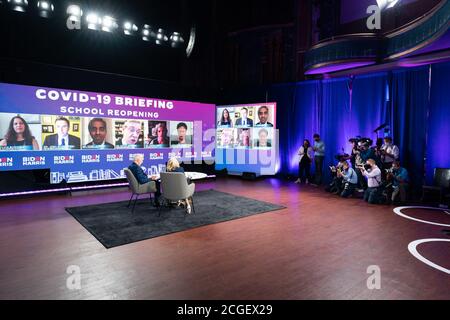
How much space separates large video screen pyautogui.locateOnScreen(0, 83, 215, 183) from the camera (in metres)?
6.80

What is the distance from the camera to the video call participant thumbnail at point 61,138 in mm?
7250

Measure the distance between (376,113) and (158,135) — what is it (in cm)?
652

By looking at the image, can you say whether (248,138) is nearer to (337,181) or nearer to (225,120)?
(225,120)

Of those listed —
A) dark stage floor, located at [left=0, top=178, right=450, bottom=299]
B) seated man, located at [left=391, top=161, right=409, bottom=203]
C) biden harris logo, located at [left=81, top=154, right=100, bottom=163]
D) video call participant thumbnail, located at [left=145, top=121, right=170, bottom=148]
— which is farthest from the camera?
video call participant thumbnail, located at [left=145, top=121, right=170, bottom=148]

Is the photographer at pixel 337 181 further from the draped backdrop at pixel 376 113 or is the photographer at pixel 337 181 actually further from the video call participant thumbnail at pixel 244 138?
the video call participant thumbnail at pixel 244 138

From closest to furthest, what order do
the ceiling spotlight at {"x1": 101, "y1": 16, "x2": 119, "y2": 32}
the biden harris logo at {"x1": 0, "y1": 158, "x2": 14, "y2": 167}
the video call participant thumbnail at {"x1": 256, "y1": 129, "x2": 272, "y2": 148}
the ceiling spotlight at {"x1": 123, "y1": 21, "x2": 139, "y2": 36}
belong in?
the biden harris logo at {"x1": 0, "y1": 158, "x2": 14, "y2": 167} → the ceiling spotlight at {"x1": 101, "y1": 16, "x2": 119, "y2": 32} → the ceiling spotlight at {"x1": 123, "y1": 21, "x2": 139, "y2": 36} → the video call participant thumbnail at {"x1": 256, "y1": 129, "x2": 272, "y2": 148}

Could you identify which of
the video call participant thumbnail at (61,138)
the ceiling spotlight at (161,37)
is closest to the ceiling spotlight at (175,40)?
the ceiling spotlight at (161,37)

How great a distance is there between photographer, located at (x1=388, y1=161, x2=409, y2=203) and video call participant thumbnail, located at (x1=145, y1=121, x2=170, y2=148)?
6440mm

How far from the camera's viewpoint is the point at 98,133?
798cm

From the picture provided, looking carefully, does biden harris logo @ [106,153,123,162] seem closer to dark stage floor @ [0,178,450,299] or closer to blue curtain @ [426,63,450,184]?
dark stage floor @ [0,178,450,299]

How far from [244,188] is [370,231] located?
433cm

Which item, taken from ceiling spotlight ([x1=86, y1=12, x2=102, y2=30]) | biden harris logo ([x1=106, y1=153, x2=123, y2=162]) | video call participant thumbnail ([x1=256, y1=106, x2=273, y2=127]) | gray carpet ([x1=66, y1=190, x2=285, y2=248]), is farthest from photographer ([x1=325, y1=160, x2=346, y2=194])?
ceiling spotlight ([x1=86, y1=12, x2=102, y2=30])
